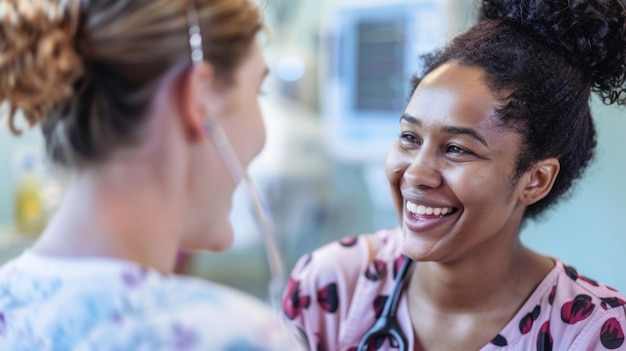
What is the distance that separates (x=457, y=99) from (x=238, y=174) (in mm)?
419

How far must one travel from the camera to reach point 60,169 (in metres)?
0.75

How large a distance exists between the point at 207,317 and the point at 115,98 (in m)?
0.24

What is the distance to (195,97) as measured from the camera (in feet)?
2.43

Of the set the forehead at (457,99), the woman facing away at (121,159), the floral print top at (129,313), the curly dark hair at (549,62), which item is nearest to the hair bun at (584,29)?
the curly dark hair at (549,62)

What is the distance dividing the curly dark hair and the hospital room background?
0.40ft

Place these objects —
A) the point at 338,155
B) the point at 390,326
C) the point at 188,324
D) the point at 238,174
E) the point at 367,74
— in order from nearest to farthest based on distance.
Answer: the point at 188,324 → the point at 238,174 → the point at 390,326 → the point at 367,74 → the point at 338,155

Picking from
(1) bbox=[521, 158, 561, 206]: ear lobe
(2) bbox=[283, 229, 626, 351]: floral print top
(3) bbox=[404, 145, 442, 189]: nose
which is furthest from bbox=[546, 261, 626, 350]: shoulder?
(3) bbox=[404, 145, 442, 189]: nose

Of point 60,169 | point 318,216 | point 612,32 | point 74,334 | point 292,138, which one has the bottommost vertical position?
point 318,216

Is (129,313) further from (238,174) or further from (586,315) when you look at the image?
(586,315)

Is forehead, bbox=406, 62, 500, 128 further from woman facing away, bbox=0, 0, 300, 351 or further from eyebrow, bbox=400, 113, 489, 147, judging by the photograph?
woman facing away, bbox=0, 0, 300, 351

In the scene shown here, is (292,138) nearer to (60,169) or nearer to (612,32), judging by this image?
(612,32)

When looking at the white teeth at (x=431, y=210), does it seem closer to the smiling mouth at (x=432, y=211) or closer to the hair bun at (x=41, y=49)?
the smiling mouth at (x=432, y=211)

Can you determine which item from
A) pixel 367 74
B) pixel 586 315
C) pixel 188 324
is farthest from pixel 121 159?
pixel 367 74

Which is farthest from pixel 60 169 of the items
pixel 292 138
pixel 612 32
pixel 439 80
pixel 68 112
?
pixel 292 138
